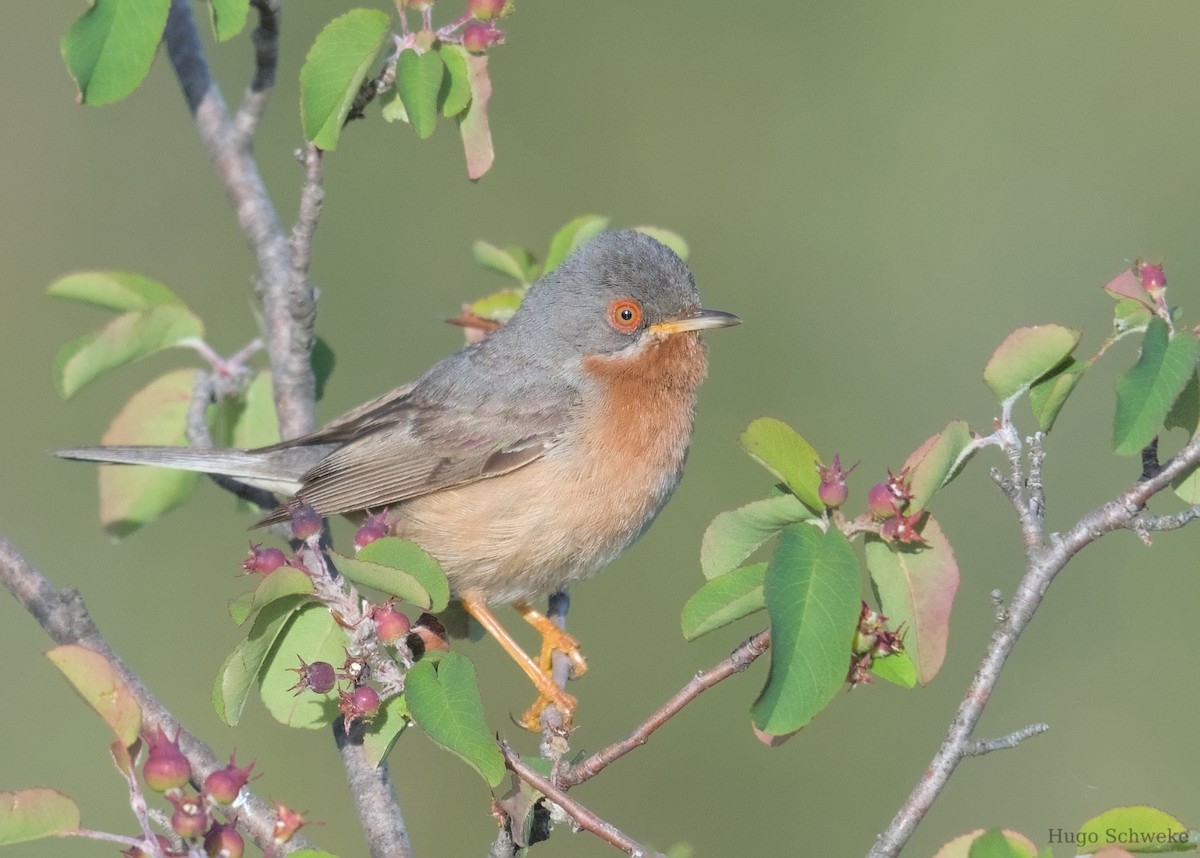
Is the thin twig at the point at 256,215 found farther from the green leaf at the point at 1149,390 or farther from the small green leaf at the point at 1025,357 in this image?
the green leaf at the point at 1149,390

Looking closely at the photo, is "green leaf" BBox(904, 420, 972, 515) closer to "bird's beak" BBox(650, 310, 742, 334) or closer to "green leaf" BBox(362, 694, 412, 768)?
"green leaf" BBox(362, 694, 412, 768)

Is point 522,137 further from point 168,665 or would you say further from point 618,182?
point 168,665

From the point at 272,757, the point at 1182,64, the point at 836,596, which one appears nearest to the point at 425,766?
the point at 272,757

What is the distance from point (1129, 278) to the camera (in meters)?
2.85

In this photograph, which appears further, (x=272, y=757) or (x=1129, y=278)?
(x=272, y=757)

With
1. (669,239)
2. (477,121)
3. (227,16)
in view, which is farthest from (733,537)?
(669,239)

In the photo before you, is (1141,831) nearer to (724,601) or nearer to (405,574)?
(724,601)

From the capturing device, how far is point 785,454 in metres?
2.82

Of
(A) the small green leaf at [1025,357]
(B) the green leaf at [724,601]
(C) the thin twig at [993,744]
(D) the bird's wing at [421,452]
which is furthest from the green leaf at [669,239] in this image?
(C) the thin twig at [993,744]

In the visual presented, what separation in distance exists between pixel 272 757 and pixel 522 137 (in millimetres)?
4691

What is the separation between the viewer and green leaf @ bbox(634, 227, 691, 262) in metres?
5.02

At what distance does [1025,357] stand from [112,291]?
3400 millimetres

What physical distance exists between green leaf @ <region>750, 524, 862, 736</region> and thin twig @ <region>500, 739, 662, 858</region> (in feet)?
1.36

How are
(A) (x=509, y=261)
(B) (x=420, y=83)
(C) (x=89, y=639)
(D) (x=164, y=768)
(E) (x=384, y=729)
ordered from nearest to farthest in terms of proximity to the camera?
1. (D) (x=164, y=768)
2. (E) (x=384, y=729)
3. (C) (x=89, y=639)
4. (B) (x=420, y=83)
5. (A) (x=509, y=261)
